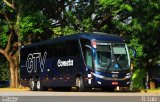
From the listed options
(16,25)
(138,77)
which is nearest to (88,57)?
(138,77)

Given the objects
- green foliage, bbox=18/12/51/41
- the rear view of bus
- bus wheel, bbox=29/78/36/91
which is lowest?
bus wheel, bbox=29/78/36/91

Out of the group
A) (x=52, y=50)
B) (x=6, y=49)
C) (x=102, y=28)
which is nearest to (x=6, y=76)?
(x=6, y=49)

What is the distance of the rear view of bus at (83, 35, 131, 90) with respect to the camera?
27656 mm

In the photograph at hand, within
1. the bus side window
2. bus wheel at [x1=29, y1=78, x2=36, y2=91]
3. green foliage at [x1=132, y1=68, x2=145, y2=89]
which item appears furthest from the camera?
green foliage at [x1=132, y1=68, x2=145, y2=89]

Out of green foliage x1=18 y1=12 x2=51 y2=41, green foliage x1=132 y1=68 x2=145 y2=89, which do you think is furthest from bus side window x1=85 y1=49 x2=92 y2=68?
green foliage x1=132 y1=68 x2=145 y2=89

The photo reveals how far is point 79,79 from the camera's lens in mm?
29047

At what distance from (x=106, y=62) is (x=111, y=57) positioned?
1.34 ft

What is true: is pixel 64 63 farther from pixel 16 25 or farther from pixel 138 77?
pixel 16 25

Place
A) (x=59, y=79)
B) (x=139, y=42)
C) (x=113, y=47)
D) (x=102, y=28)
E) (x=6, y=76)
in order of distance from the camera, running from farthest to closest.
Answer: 1. (x=6, y=76)
2. (x=102, y=28)
3. (x=139, y=42)
4. (x=59, y=79)
5. (x=113, y=47)

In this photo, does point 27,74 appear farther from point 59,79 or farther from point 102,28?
point 102,28

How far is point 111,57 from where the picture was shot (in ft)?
91.6

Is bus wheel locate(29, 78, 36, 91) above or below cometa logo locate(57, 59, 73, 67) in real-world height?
below

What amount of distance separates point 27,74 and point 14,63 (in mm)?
11124

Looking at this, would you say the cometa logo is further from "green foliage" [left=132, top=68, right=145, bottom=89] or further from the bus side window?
"green foliage" [left=132, top=68, right=145, bottom=89]
